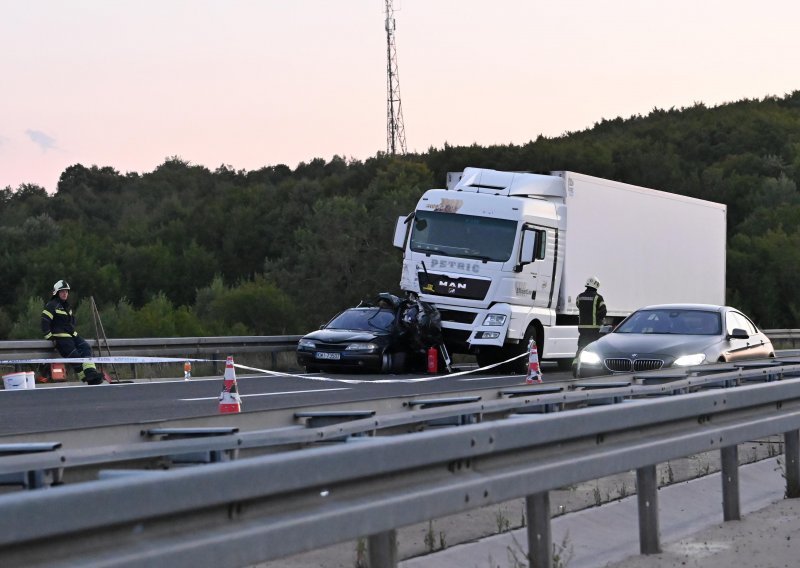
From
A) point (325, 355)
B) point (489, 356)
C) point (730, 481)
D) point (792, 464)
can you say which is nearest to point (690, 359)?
point (325, 355)

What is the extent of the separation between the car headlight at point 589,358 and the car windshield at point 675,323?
0.95m

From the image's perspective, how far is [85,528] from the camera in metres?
3.84

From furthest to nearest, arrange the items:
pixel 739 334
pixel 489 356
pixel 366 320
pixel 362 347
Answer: pixel 489 356
pixel 366 320
pixel 362 347
pixel 739 334

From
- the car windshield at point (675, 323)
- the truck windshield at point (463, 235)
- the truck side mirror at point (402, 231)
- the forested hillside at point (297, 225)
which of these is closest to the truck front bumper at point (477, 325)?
the truck windshield at point (463, 235)

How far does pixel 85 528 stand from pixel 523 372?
23245 millimetres

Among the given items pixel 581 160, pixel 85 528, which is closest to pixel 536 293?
pixel 85 528

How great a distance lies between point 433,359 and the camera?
2567 cm

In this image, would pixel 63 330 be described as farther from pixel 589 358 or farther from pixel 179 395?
pixel 589 358

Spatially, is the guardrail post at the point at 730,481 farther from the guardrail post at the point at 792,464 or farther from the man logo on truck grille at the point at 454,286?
the man logo on truck grille at the point at 454,286

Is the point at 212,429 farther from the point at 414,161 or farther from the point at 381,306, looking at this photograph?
the point at 414,161

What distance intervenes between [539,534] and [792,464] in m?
3.36

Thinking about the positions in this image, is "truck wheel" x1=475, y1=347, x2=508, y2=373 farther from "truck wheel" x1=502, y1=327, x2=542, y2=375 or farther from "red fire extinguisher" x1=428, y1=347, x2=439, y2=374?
"red fire extinguisher" x1=428, y1=347, x2=439, y2=374

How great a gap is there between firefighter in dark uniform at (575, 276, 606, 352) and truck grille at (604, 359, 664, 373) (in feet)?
27.7

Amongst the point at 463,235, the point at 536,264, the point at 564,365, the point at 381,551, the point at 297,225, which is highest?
the point at 297,225
